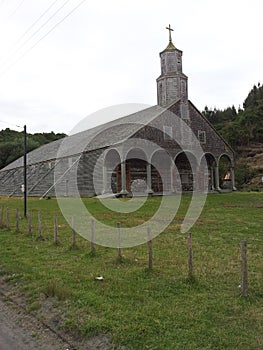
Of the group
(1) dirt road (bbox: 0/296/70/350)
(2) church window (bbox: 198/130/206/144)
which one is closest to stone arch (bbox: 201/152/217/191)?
(2) church window (bbox: 198/130/206/144)

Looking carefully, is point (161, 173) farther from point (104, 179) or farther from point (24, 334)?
point (24, 334)

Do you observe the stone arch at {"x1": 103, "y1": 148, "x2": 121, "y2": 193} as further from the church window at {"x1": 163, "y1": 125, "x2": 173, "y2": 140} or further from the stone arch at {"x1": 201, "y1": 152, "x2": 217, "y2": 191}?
the stone arch at {"x1": 201, "y1": 152, "x2": 217, "y2": 191}

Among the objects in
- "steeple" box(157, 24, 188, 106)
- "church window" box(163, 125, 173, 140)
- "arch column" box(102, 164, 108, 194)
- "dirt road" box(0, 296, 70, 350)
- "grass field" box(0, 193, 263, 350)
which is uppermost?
"steeple" box(157, 24, 188, 106)

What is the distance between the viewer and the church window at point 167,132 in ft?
99.8

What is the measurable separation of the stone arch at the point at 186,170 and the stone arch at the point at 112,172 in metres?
6.34

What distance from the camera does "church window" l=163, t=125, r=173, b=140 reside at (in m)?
30.4

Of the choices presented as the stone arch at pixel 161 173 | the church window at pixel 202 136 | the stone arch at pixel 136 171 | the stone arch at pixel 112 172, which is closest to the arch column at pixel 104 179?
the stone arch at pixel 112 172

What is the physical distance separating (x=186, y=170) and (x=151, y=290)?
30.2 m

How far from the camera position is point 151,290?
19.2 ft

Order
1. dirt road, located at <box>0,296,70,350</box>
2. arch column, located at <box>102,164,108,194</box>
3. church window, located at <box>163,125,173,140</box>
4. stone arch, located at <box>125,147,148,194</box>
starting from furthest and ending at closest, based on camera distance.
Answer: church window, located at <box>163,125,173,140</box>
stone arch, located at <box>125,147,148,194</box>
arch column, located at <box>102,164,108,194</box>
dirt road, located at <box>0,296,70,350</box>

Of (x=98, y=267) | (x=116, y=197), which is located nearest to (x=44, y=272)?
(x=98, y=267)

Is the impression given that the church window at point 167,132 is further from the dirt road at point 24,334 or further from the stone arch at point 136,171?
the dirt road at point 24,334

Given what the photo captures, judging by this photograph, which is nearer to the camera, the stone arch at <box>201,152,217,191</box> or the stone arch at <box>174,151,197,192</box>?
the stone arch at <box>174,151,197,192</box>

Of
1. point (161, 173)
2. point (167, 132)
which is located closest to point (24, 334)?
point (167, 132)
